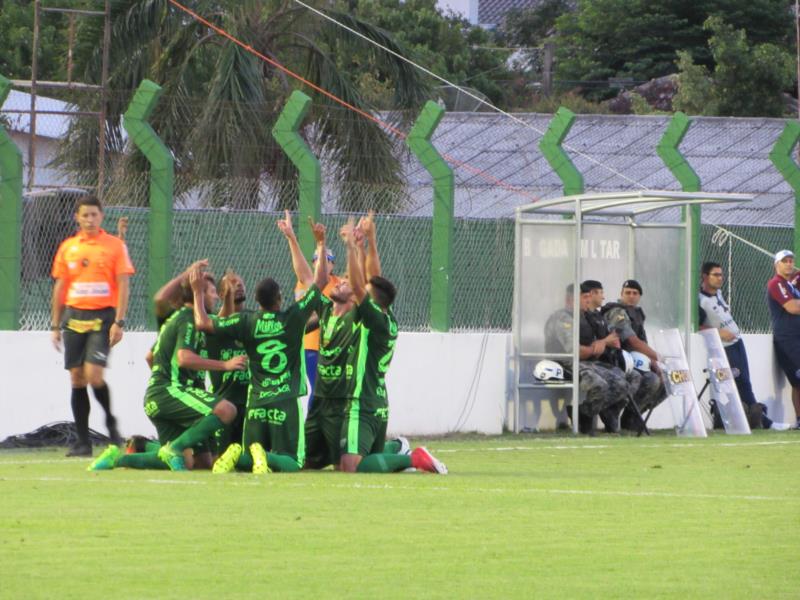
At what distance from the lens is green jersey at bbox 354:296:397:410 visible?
12.4 metres

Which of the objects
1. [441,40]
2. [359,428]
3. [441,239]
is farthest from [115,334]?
[441,40]

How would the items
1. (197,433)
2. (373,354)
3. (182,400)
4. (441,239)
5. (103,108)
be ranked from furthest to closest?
(103,108), (441,239), (373,354), (182,400), (197,433)

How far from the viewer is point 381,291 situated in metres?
12.4

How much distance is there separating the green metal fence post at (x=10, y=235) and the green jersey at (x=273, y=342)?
3777mm

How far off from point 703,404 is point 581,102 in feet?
139

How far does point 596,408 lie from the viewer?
17.8 meters

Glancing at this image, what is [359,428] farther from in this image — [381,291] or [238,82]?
[238,82]

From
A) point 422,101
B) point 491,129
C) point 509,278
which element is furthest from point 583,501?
point 491,129

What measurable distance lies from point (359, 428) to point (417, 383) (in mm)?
5027

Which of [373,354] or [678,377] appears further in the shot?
[678,377]

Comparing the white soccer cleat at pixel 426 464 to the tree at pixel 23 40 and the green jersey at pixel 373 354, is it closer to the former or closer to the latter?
the green jersey at pixel 373 354

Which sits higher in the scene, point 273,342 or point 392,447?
point 273,342

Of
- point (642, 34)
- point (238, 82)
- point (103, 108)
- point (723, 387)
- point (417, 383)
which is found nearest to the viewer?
point (417, 383)

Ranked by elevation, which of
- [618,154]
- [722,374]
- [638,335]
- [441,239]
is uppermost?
[618,154]
